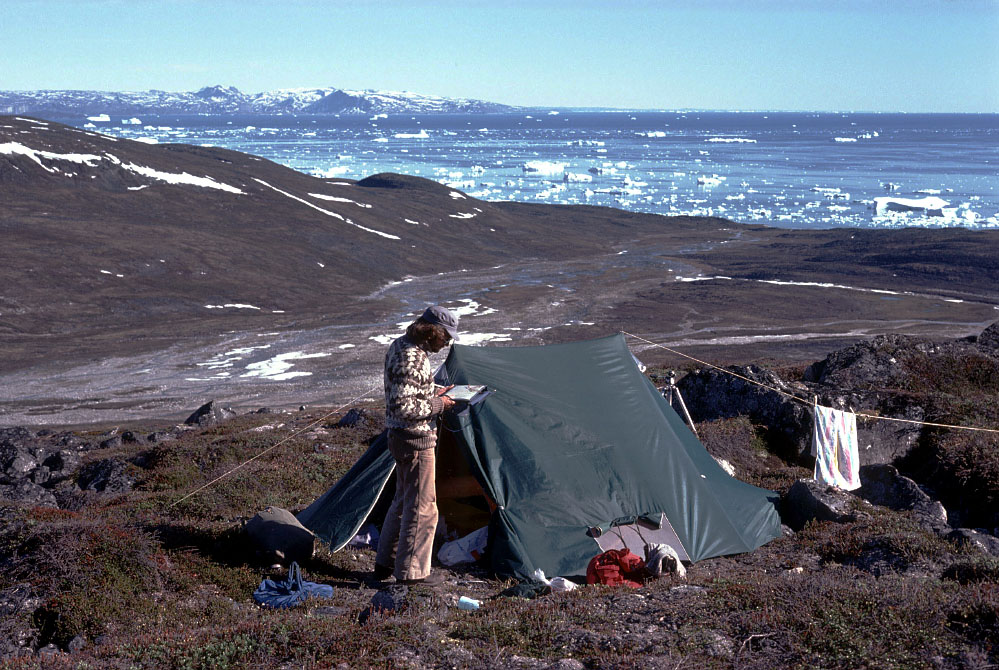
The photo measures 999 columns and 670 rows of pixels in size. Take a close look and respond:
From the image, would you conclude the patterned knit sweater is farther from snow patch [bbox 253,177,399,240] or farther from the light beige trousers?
snow patch [bbox 253,177,399,240]

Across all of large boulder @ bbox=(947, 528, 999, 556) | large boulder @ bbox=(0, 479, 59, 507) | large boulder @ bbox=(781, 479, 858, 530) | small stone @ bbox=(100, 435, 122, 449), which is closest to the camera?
large boulder @ bbox=(947, 528, 999, 556)

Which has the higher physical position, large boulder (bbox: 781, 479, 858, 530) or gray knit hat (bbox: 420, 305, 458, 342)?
gray knit hat (bbox: 420, 305, 458, 342)

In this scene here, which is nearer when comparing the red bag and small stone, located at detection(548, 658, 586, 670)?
small stone, located at detection(548, 658, 586, 670)

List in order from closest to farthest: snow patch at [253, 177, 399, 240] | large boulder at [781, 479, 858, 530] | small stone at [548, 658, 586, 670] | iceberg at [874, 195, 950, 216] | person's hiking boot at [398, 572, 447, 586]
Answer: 1. small stone at [548, 658, 586, 670]
2. person's hiking boot at [398, 572, 447, 586]
3. large boulder at [781, 479, 858, 530]
4. snow patch at [253, 177, 399, 240]
5. iceberg at [874, 195, 950, 216]

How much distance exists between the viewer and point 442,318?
730 centimetres

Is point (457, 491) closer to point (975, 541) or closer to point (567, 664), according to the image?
point (567, 664)

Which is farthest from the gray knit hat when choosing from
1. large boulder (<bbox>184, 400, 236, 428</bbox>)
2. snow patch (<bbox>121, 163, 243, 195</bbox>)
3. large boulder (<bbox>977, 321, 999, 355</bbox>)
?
snow patch (<bbox>121, 163, 243, 195</bbox>)

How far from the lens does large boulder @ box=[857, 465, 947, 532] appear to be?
10.6 m

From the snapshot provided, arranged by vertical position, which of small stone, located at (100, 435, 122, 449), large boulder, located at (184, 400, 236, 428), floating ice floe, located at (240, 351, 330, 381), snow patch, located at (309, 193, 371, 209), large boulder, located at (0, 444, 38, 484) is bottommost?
floating ice floe, located at (240, 351, 330, 381)

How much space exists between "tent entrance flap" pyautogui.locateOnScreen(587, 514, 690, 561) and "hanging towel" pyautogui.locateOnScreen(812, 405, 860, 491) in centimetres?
341

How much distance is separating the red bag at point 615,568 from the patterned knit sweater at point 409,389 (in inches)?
89.5

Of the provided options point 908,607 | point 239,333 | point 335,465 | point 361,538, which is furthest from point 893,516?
point 239,333

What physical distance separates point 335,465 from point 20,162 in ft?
176

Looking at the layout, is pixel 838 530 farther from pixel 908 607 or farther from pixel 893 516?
pixel 908 607
